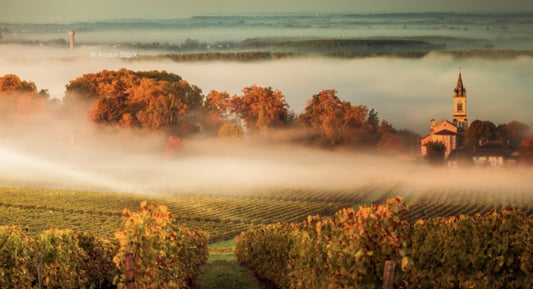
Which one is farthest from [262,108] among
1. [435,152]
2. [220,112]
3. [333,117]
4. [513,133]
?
[513,133]

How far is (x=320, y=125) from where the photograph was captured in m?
21.5

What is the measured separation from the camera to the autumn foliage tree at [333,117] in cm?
2127

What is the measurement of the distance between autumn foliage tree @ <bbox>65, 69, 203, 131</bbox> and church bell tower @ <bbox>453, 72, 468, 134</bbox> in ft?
22.3

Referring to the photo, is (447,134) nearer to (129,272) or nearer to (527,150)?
(527,150)

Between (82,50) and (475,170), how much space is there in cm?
1118

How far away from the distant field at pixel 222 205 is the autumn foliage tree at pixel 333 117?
5.59ft

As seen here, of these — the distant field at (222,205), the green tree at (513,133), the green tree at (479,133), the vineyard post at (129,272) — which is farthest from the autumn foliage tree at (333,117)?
the vineyard post at (129,272)

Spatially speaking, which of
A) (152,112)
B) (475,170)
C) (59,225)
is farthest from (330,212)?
(59,225)

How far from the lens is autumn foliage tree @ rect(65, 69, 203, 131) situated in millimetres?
22469

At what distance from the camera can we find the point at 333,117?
21422mm

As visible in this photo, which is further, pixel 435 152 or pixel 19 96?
pixel 19 96

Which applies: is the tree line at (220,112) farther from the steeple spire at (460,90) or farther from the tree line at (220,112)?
the steeple spire at (460,90)

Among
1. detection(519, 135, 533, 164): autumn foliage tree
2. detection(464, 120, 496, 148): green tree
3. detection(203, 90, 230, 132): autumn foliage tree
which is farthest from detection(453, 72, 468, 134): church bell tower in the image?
detection(203, 90, 230, 132): autumn foliage tree

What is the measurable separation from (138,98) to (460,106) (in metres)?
8.68
